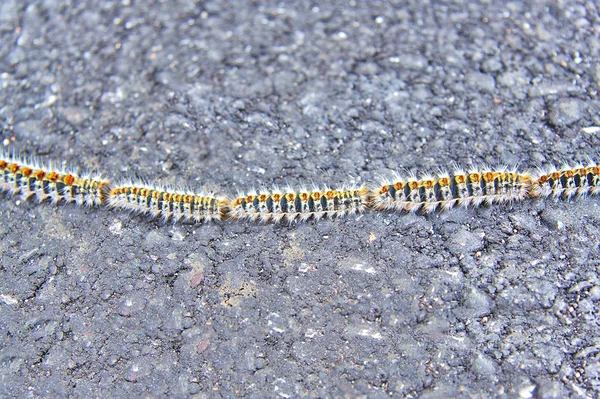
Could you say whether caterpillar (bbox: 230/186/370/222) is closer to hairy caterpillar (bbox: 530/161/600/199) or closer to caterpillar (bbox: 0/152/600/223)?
caterpillar (bbox: 0/152/600/223)

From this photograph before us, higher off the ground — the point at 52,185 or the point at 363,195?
the point at 363,195

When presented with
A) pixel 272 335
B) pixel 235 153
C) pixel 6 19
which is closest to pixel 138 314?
pixel 272 335

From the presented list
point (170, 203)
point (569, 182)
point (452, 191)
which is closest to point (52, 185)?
point (170, 203)

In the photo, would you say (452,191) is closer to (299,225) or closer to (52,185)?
(299,225)

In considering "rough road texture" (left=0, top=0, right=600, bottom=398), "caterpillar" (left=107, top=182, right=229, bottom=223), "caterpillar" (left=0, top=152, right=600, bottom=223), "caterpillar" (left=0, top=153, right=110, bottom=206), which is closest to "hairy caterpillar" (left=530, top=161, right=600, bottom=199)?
"caterpillar" (left=0, top=152, right=600, bottom=223)

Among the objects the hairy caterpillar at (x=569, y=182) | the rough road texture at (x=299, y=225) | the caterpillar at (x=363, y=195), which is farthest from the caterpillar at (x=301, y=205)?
the hairy caterpillar at (x=569, y=182)

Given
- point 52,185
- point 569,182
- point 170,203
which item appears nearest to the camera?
point 569,182

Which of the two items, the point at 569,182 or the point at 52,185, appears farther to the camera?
the point at 52,185

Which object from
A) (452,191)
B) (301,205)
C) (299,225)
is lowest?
(299,225)
